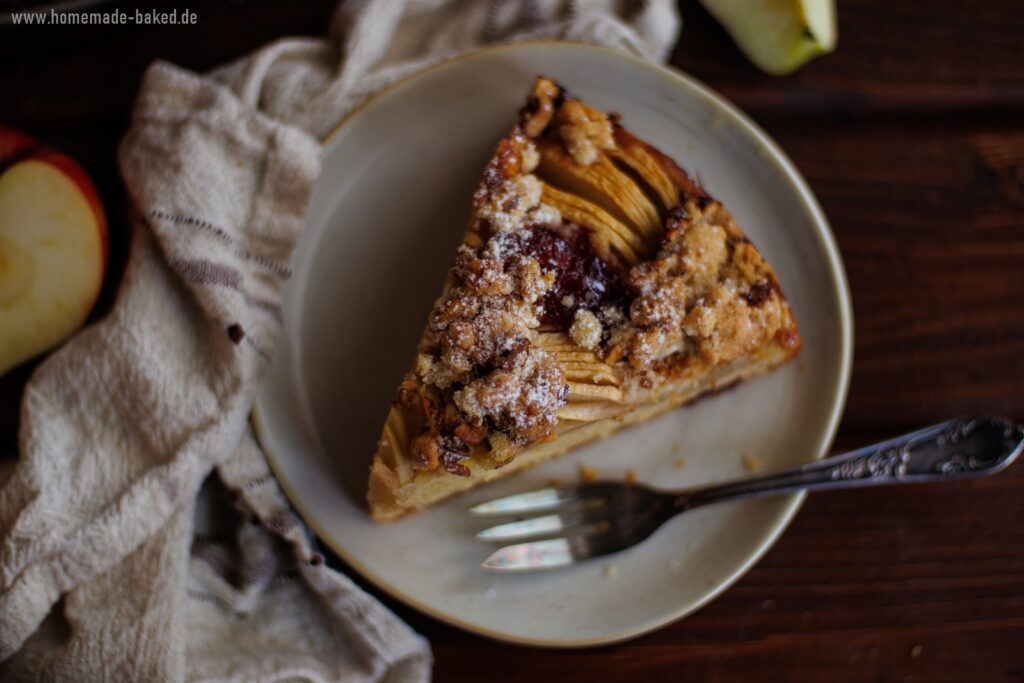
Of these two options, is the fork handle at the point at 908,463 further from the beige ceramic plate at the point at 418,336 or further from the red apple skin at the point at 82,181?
the red apple skin at the point at 82,181

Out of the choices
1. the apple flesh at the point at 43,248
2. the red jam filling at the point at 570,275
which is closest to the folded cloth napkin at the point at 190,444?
the apple flesh at the point at 43,248

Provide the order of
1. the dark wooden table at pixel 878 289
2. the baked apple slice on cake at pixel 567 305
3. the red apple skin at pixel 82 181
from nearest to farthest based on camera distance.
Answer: the baked apple slice on cake at pixel 567 305 < the red apple skin at pixel 82 181 < the dark wooden table at pixel 878 289

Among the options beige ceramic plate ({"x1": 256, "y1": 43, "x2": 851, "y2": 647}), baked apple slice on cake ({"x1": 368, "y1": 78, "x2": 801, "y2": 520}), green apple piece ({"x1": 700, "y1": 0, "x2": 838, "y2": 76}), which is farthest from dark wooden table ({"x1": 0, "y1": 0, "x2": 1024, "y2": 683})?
baked apple slice on cake ({"x1": 368, "y1": 78, "x2": 801, "y2": 520})

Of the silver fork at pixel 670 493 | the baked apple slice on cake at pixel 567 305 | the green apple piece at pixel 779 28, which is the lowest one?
the silver fork at pixel 670 493

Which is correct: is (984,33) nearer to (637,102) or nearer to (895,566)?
(637,102)

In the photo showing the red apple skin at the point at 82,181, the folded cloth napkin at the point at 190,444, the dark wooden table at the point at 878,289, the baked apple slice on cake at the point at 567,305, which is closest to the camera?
the baked apple slice on cake at the point at 567,305

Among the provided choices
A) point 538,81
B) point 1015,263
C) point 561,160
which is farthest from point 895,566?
point 538,81

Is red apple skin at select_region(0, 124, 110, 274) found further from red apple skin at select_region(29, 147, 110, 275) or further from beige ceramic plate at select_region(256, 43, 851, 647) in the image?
beige ceramic plate at select_region(256, 43, 851, 647)

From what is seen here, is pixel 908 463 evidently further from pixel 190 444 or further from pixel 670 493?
pixel 190 444

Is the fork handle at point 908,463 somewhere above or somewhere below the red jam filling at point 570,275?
below
